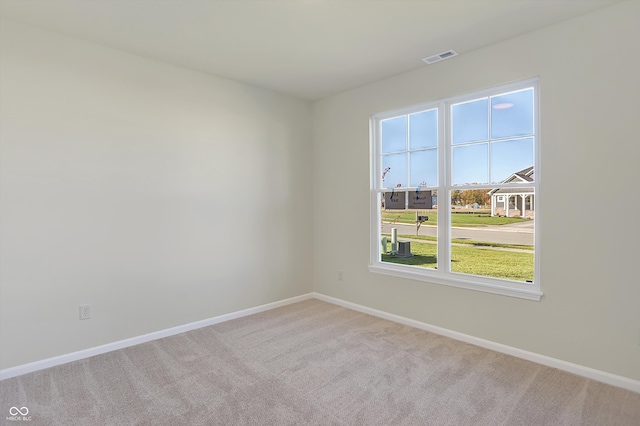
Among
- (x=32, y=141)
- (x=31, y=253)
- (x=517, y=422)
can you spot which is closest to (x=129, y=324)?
(x=31, y=253)

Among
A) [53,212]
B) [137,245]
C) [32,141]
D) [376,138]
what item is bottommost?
[137,245]

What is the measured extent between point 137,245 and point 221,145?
136cm

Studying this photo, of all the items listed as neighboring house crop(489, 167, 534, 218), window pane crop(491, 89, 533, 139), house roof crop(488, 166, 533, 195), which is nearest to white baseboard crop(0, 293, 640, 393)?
neighboring house crop(489, 167, 534, 218)

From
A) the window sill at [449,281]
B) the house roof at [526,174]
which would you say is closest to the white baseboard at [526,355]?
the window sill at [449,281]

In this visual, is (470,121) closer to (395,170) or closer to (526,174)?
(526,174)

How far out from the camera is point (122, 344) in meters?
3.00

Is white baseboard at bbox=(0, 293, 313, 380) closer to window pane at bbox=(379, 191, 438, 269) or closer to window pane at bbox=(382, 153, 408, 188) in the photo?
window pane at bbox=(379, 191, 438, 269)

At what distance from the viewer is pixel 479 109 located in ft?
10.3

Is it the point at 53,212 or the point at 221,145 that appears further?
the point at 221,145

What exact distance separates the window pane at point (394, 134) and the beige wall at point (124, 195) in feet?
4.33

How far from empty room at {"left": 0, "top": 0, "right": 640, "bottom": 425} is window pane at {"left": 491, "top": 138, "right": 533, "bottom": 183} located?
2 cm

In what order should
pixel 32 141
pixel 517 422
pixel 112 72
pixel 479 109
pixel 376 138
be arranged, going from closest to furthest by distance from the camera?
pixel 517 422 < pixel 32 141 < pixel 112 72 < pixel 479 109 < pixel 376 138

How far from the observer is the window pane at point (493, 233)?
2.89 m

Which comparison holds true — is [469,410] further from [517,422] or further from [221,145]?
[221,145]
